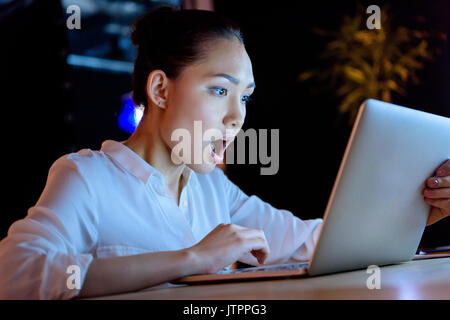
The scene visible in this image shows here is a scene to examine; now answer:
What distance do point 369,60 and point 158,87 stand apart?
6.26ft

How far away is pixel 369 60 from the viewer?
278cm

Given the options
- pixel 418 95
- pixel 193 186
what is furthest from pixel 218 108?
pixel 418 95

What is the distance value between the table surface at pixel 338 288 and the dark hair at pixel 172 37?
627mm

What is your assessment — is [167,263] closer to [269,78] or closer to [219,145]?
[219,145]

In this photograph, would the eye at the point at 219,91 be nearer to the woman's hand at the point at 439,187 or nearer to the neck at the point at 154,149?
the neck at the point at 154,149

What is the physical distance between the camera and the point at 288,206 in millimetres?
2967

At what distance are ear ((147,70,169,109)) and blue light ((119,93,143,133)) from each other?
146 mm

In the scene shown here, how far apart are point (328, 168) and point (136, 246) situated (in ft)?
6.40

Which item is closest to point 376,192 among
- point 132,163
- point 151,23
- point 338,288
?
point 338,288

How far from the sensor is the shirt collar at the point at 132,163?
3.79 feet

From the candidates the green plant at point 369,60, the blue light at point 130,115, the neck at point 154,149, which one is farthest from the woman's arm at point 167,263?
the green plant at point 369,60

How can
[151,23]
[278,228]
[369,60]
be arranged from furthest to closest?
[369,60], [278,228], [151,23]

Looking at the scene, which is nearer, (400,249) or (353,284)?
(353,284)
